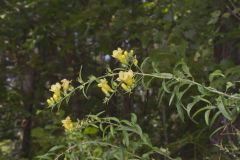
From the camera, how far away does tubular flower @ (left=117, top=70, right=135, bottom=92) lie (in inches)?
55.6

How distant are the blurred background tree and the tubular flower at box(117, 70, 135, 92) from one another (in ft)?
2.73

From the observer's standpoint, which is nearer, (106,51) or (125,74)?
(125,74)

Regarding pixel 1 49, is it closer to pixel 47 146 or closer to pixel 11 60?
pixel 11 60

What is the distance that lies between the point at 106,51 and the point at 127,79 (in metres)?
2.43

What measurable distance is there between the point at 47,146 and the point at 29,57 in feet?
6.46

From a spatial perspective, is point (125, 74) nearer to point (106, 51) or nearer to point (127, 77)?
point (127, 77)

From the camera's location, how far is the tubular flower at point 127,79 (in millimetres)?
1412

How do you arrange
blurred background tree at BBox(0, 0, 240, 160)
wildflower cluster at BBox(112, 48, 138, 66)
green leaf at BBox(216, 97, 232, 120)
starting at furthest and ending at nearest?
1. blurred background tree at BBox(0, 0, 240, 160)
2. wildflower cluster at BBox(112, 48, 138, 66)
3. green leaf at BBox(216, 97, 232, 120)

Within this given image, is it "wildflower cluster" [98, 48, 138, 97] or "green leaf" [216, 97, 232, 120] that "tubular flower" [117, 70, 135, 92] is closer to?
"wildflower cluster" [98, 48, 138, 97]

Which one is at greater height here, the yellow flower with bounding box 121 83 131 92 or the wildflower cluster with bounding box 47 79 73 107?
the wildflower cluster with bounding box 47 79 73 107

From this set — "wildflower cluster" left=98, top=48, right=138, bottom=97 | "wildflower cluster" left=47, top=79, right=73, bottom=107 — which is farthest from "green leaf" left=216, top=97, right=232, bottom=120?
"wildflower cluster" left=47, top=79, right=73, bottom=107

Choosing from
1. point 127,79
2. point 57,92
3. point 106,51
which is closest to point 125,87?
point 127,79

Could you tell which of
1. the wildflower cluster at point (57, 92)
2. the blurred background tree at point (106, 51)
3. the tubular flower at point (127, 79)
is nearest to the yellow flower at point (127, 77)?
the tubular flower at point (127, 79)

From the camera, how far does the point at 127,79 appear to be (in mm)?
1417
